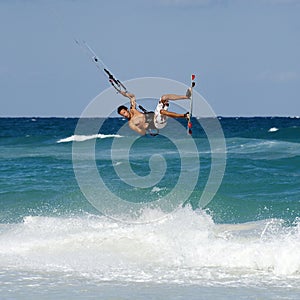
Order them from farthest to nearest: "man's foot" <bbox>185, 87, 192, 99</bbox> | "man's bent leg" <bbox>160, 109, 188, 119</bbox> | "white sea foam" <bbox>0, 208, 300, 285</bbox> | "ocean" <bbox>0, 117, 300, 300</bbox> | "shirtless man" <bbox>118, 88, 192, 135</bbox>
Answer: "shirtless man" <bbox>118, 88, 192, 135</bbox>, "man's bent leg" <bbox>160, 109, 188, 119</bbox>, "man's foot" <bbox>185, 87, 192, 99</bbox>, "white sea foam" <bbox>0, 208, 300, 285</bbox>, "ocean" <bbox>0, 117, 300, 300</bbox>

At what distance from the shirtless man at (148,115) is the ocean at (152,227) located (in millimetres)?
2248

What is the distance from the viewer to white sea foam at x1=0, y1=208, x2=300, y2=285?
1162 centimetres

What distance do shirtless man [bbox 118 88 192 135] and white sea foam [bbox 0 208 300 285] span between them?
2.24 m

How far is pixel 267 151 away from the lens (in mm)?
33625

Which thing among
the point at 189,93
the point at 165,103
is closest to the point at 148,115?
the point at 165,103

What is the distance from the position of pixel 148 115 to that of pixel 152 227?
10.8ft

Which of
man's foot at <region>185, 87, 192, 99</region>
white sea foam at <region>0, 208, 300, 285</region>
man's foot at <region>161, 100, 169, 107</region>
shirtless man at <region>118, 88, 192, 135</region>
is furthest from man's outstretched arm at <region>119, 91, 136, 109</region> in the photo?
white sea foam at <region>0, 208, 300, 285</region>

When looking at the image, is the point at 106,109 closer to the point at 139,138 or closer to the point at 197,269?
the point at 197,269

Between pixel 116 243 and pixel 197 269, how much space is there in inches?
100

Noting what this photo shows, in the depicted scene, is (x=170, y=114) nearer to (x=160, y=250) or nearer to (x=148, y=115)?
(x=148, y=115)

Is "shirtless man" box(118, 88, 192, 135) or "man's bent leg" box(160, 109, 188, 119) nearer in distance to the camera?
"man's bent leg" box(160, 109, 188, 119)

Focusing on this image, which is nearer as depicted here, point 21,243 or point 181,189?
point 21,243

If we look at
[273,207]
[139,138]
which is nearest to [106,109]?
[273,207]

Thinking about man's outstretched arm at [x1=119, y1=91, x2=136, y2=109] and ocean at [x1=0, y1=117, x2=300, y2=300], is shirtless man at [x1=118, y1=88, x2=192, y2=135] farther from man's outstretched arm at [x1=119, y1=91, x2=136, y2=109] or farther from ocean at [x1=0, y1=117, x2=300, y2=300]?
ocean at [x1=0, y1=117, x2=300, y2=300]
